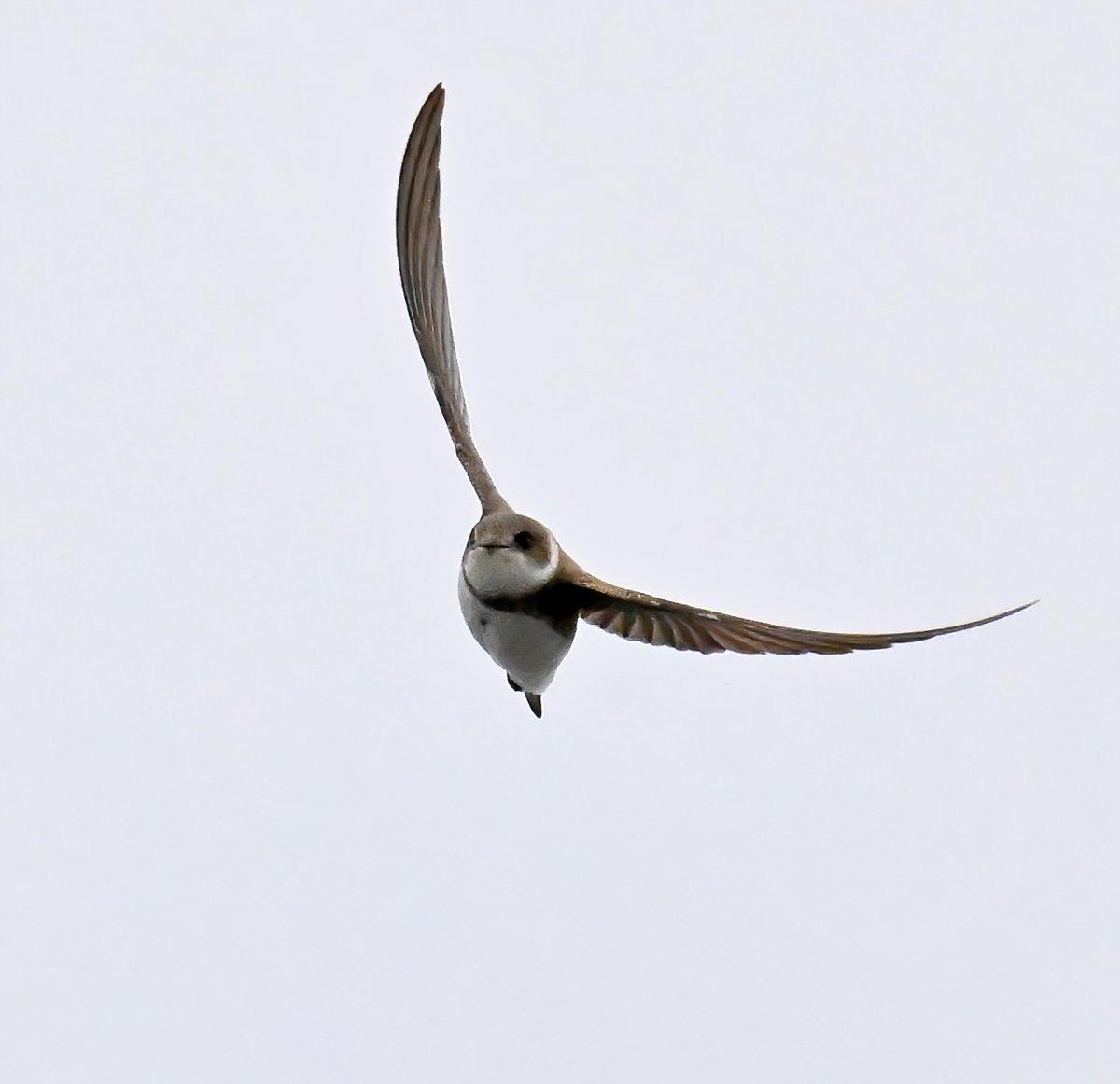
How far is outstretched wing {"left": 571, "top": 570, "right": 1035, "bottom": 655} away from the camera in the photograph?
6793mm

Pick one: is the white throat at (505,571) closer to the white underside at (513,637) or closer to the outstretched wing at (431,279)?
the white underside at (513,637)

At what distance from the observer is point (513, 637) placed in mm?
8156

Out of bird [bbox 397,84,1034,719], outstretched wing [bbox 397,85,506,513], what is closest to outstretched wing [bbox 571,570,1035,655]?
bird [bbox 397,84,1034,719]

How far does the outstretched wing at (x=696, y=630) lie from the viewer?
6793 mm

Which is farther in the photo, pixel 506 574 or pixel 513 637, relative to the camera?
pixel 513 637

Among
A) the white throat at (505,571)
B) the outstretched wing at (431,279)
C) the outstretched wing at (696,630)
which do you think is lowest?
the outstretched wing at (696,630)

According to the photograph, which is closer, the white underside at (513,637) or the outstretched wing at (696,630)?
the outstretched wing at (696,630)

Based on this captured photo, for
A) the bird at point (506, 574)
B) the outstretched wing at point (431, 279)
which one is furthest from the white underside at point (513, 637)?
the outstretched wing at point (431, 279)

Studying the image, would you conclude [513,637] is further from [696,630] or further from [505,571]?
[696,630]

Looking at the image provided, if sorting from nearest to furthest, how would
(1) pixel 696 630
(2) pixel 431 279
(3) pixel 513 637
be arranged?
(1) pixel 696 630
(3) pixel 513 637
(2) pixel 431 279

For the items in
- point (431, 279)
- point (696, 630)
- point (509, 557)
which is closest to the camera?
point (696, 630)

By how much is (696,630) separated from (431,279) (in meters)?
2.19

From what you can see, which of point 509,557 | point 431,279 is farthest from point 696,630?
point 431,279

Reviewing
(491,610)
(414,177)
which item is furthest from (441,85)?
(491,610)
